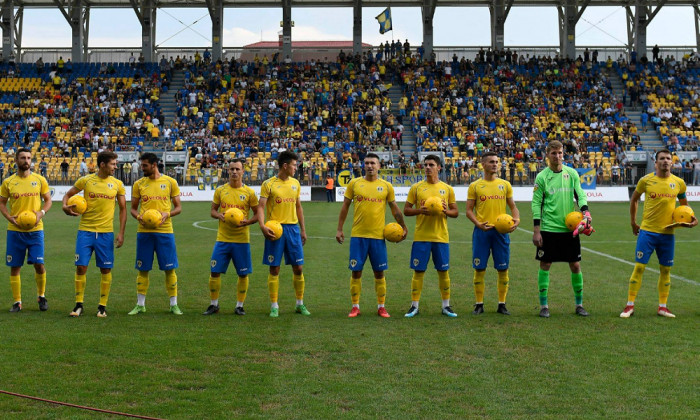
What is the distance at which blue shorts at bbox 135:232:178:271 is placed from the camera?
979 centimetres

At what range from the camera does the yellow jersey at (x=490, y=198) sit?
32.3 feet

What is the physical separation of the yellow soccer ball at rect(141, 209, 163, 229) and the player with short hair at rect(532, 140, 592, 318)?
483 centimetres

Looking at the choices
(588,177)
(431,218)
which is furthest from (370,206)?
(588,177)

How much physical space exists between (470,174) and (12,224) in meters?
30.6

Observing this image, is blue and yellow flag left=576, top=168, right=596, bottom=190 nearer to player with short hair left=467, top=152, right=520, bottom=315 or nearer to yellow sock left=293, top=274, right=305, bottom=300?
player with short hair left=467, top=152, right=520, bottom=315

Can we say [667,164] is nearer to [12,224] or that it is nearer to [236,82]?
[12,224]

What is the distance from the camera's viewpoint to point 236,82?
50844 mm

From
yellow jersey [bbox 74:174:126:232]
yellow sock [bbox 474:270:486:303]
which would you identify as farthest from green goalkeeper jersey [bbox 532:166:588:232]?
yellow jersey [bbox 74:174:126:232]

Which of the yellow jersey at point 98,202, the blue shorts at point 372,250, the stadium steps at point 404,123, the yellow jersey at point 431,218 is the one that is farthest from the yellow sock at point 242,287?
the stadium steps at point 404,123

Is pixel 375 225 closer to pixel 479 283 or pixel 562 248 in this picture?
pixel 479 283

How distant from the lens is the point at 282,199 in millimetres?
9711

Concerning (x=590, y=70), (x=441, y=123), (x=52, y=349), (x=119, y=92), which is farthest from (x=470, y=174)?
(x=52, y=349)

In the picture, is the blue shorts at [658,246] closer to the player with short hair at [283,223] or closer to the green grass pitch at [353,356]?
the green grass pitch at [353,356]

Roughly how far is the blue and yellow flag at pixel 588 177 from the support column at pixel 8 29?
4053 centimetres
